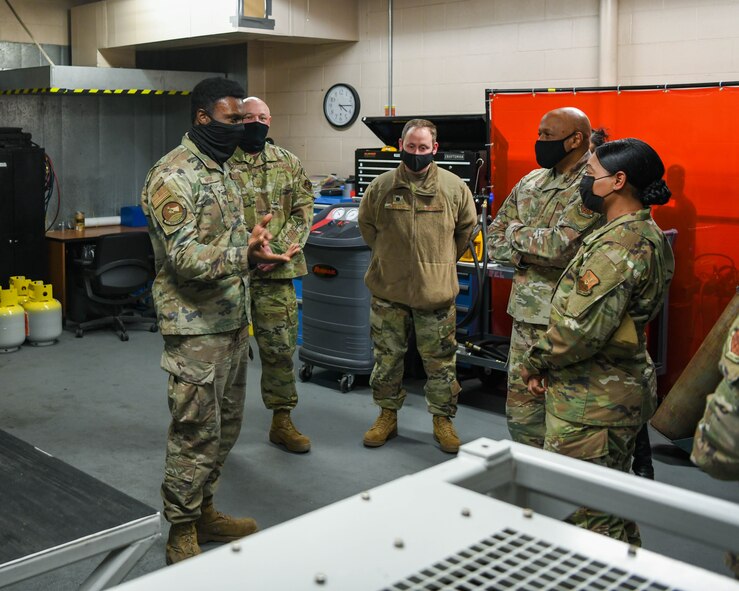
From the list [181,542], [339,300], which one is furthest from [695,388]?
[181,542]

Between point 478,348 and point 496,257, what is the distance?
148cm

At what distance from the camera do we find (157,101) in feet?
29.2

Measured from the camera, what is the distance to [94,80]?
25.3ft

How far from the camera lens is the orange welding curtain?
485cm

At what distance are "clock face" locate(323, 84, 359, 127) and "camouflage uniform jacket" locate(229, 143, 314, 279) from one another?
2910 mm

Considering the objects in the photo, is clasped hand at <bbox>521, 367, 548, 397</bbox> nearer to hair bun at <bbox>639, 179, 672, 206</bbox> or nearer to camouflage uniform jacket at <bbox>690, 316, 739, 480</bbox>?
hair bun at <bbox>639, 179, 672, 206</bbox>

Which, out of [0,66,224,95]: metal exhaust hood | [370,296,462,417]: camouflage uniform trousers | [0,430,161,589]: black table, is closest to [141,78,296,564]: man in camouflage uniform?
[0,430,161,589]: black table

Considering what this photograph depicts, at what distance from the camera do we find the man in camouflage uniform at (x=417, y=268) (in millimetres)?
4484

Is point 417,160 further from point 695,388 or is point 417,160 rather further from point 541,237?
point 695,388

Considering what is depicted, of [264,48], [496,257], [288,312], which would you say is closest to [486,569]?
[496,257]

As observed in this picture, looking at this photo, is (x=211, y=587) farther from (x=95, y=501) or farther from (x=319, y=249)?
(x=319, y=249)

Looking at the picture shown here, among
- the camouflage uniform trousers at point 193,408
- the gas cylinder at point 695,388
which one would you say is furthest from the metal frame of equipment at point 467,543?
the gas cylinder at point 695,388

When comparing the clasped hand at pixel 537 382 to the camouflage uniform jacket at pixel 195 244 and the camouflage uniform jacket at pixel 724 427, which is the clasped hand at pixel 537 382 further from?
the camouflage uniform jacket at pixel 724 427

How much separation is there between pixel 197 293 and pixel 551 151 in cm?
161
